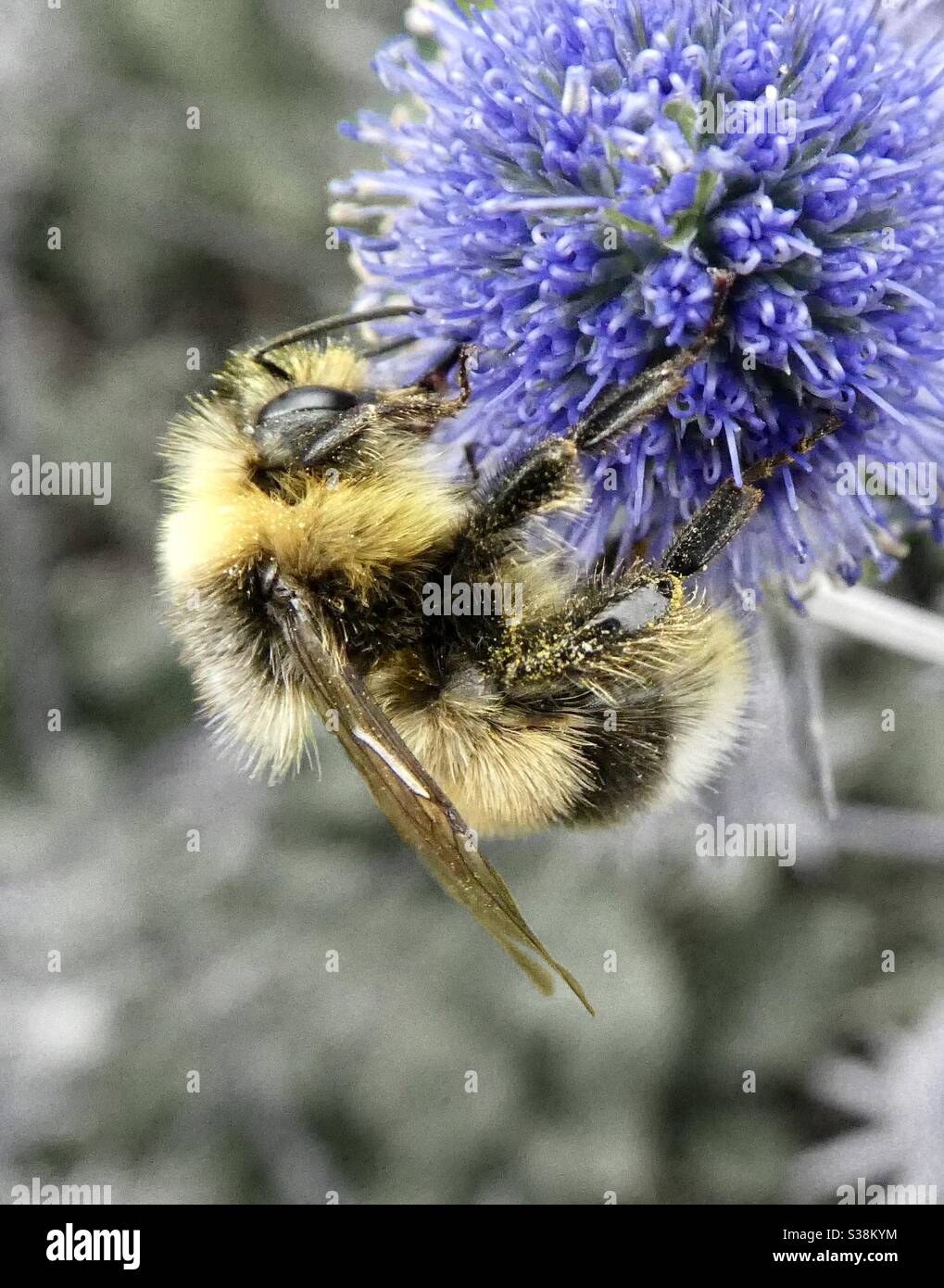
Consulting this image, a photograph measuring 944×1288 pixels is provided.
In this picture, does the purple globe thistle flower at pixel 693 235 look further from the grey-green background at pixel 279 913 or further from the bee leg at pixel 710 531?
the grey-green background at pixel 279 913

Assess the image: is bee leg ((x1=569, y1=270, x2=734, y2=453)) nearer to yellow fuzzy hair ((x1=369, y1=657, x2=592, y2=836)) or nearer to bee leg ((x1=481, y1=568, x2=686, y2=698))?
bee leg ((x1=481, y1=568, x2=686, y2=698))

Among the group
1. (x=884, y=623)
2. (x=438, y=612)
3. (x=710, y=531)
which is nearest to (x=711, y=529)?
(x=710, y=531)

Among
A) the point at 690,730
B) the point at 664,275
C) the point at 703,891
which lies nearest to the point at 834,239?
the point at 664,275

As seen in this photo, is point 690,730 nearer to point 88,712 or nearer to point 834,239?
point 834,239

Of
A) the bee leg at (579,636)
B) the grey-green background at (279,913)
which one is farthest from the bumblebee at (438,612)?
the grey-green background at (279,913)

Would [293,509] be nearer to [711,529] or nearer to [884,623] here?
[711,529]

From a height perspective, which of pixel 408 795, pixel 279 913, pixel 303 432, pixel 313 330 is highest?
pixel 313 330

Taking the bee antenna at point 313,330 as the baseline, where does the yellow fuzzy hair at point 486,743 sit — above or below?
below
